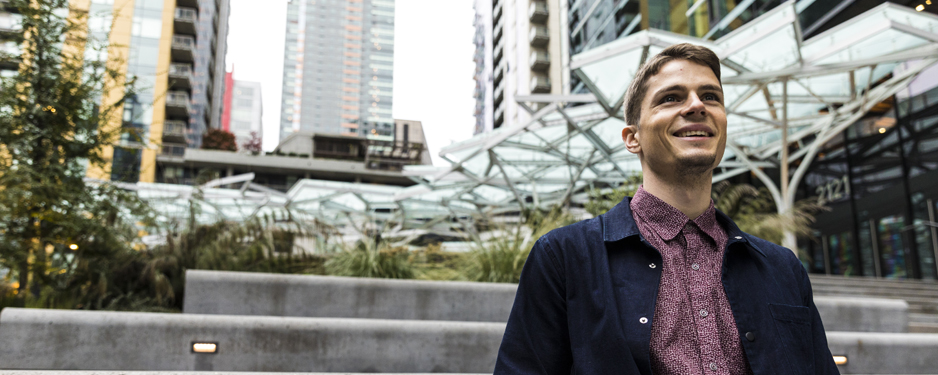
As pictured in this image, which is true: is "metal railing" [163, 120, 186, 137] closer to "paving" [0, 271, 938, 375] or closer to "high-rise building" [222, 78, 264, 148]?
"paving" [0, 271, 938, 375]

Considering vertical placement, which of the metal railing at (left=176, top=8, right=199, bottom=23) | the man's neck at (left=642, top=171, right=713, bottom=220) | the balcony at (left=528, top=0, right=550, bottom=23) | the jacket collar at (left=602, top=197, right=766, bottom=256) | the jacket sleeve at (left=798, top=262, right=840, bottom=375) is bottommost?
the jacket sleeve at (left=798, top=262, right=840, bottom=375)

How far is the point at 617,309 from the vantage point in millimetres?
1255

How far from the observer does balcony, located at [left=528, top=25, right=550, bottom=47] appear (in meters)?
45.5

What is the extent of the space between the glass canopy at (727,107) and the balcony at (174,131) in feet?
79.7

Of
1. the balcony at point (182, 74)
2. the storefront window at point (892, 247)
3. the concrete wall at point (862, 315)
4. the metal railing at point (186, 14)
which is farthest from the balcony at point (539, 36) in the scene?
the concrete wall at point (862, 315)

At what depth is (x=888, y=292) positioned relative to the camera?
7.91 m

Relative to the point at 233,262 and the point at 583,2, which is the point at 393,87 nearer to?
the point at 583,2

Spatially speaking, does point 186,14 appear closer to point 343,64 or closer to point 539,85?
point 539,85

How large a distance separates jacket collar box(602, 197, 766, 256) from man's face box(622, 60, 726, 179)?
0.13 meters

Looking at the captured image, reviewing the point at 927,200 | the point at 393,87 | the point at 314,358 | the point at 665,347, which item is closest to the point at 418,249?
the point at 314,358

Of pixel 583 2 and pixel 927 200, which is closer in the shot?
pixel 927 200

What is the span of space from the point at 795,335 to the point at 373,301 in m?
4.18

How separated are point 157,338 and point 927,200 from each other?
13.4 meters

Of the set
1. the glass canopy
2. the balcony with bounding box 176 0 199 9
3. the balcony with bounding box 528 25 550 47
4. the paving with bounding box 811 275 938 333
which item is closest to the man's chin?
the glass canopy
